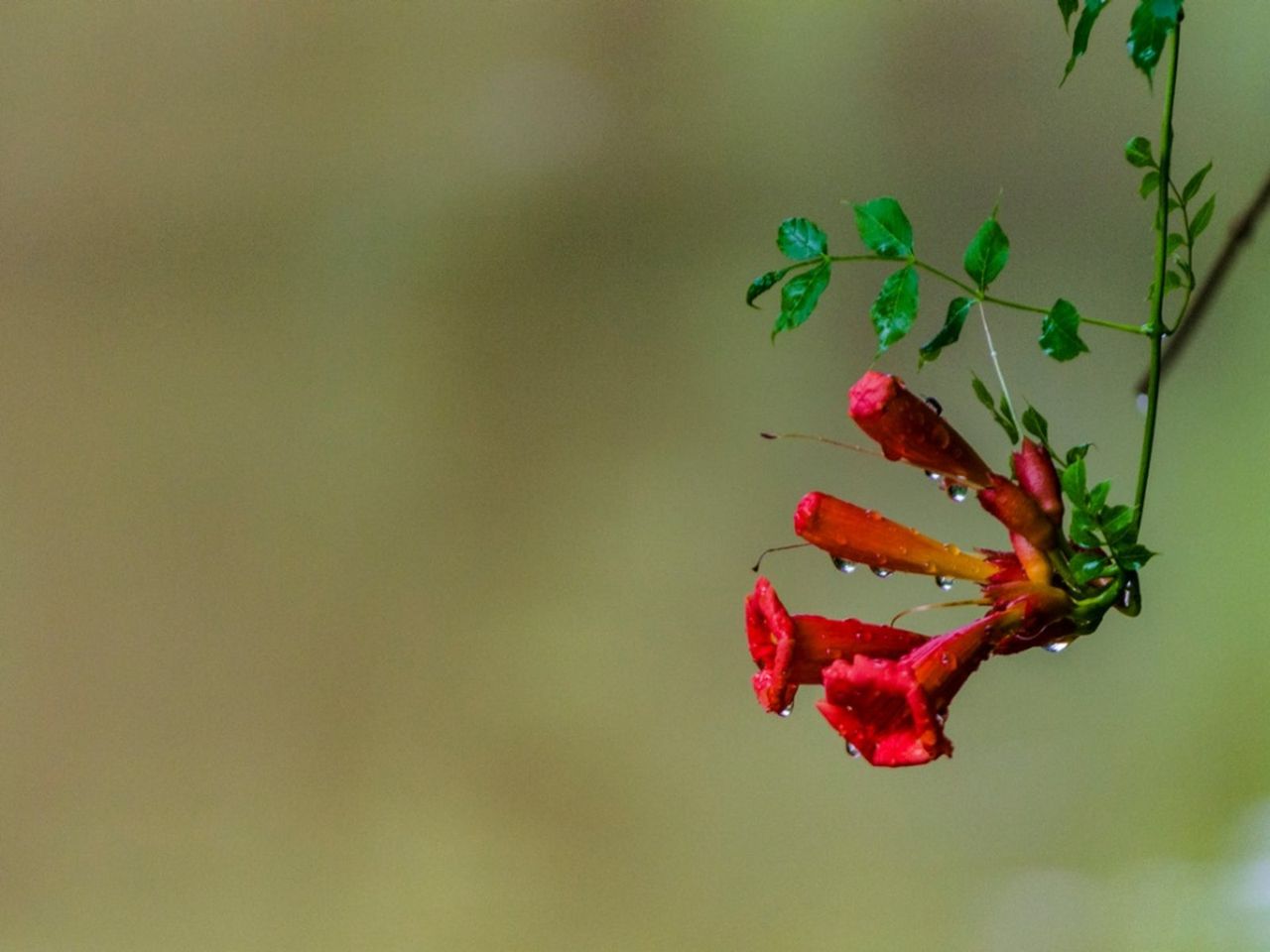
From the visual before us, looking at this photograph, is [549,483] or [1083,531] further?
[549,483]

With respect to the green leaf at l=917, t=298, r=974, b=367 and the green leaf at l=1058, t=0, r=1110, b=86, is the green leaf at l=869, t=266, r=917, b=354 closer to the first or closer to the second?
the green leaf at l=917, t=298, r=974, b=367

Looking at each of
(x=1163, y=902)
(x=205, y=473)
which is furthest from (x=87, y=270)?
(x=1163, y=902)

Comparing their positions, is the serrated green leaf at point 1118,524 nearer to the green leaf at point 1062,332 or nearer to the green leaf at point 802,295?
the green leaf at point 1062,332

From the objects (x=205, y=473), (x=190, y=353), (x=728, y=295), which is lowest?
(x=205, y=473)

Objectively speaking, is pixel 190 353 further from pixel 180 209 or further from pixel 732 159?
pixel 732 159

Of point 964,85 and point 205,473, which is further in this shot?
point 205,473

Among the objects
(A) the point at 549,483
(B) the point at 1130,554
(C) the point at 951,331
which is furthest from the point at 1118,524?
(A) the point at 549,483

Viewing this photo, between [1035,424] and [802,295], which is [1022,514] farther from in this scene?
[802,295]
